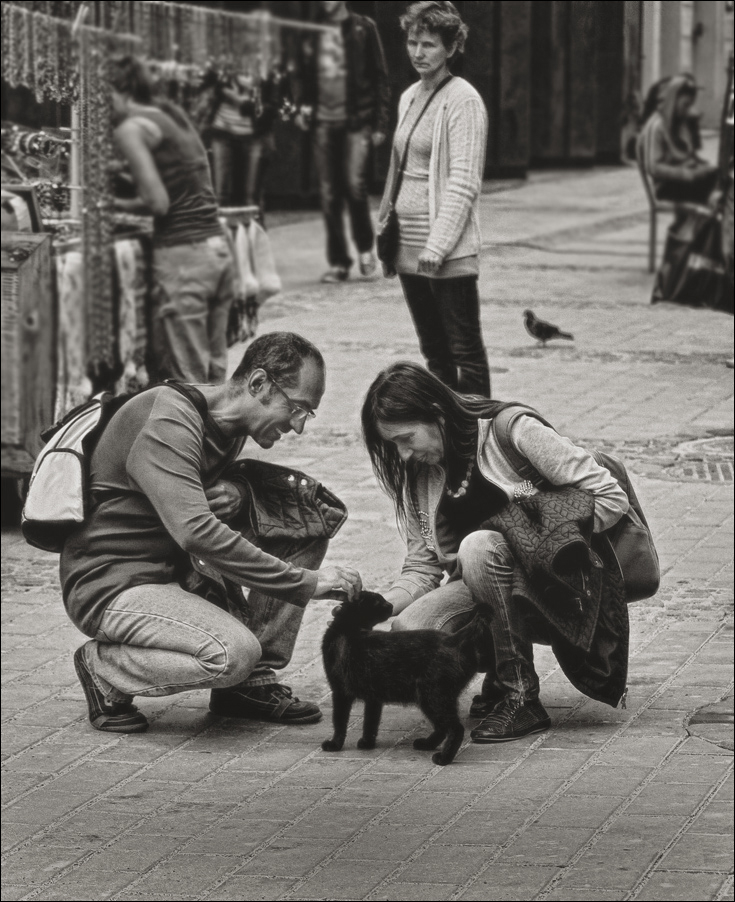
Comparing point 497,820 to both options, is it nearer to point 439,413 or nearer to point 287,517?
point 287,517

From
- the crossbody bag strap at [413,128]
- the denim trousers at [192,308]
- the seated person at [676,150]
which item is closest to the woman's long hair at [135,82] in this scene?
the denim trousers at [192,308]

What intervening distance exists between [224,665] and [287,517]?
1.25 ft

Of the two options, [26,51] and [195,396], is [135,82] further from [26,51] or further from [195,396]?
[195,396]

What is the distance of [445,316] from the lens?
212cm

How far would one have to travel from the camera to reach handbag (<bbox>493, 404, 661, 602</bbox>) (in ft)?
7.59

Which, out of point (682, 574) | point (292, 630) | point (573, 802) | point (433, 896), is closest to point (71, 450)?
point (292, 630)

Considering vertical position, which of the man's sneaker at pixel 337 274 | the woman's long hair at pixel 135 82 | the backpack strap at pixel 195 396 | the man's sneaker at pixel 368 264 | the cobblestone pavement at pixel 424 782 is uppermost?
the woman's long hair at pixel 135 82

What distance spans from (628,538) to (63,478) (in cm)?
72

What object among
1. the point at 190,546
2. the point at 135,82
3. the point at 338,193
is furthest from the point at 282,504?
the point at 338,193

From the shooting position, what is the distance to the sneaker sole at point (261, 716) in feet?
12.0

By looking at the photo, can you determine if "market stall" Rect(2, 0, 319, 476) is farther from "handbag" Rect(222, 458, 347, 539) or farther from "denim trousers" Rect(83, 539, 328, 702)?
"handbag" Rect(222, 458, 347, 539)

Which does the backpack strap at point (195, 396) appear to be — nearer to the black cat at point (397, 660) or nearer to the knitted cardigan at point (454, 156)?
the black cat at point (397, 660)

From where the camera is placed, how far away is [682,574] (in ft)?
18.0

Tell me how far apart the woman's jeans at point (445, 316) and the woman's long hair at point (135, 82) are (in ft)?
10.6
